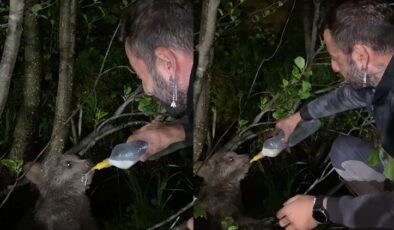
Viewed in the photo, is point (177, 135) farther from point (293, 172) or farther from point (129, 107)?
Answer: point (293, 172)

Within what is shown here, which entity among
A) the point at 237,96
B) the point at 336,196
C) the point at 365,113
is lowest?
the point at 336,196

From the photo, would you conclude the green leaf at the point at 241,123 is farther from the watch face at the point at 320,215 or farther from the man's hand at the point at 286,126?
the watch face at the point at 320,215

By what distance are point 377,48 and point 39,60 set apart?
830mm

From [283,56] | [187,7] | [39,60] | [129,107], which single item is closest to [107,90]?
[129,107]

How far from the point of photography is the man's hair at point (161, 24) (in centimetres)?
127

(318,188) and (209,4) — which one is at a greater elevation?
(209,4)

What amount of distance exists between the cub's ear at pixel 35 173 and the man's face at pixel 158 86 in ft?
1.12

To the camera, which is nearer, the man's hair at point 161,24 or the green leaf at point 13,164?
the man's hair at point 161,24

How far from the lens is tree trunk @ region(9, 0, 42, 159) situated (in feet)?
4.44

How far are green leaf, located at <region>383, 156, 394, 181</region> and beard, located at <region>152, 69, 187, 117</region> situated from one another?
51 centimetres

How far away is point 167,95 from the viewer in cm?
131

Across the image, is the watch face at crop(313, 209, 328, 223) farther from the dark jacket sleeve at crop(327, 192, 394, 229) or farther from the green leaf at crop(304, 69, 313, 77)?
the green leaf at crop(304, 69, 313, 77)

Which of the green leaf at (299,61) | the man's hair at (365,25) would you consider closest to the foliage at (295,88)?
the green leaf at (299,61)

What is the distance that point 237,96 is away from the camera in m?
1.35
